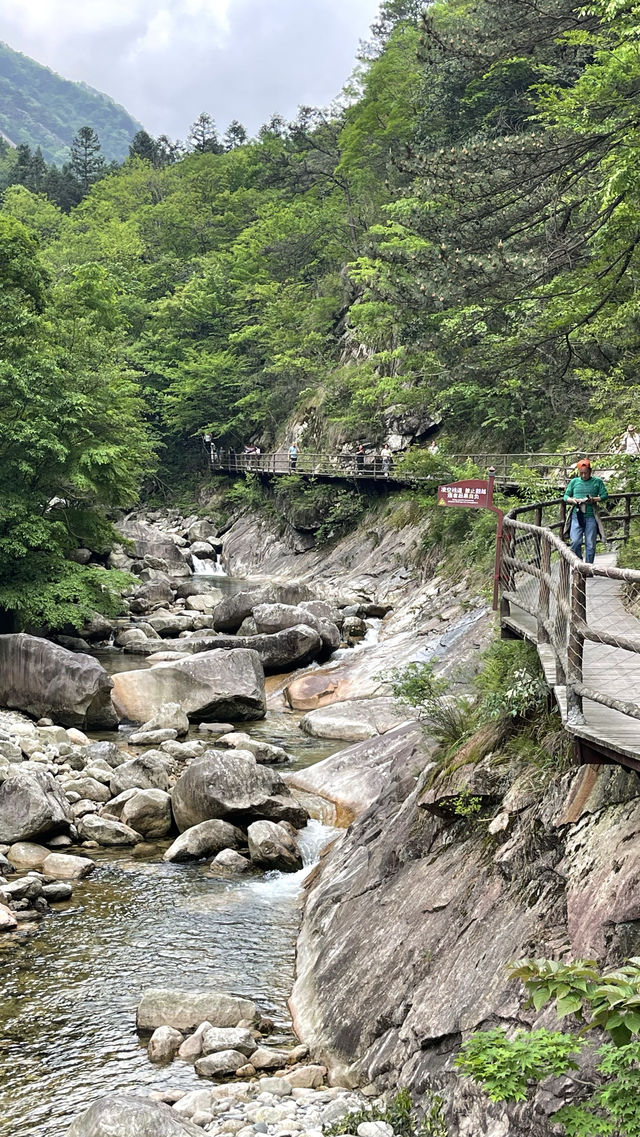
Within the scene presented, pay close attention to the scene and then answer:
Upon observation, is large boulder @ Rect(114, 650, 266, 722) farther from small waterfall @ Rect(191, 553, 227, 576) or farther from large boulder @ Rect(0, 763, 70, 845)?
small waterfall @ Rect(191, 553, 227, 576)

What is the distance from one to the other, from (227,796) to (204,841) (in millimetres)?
672

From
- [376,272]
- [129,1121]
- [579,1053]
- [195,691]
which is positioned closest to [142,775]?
[195,691]

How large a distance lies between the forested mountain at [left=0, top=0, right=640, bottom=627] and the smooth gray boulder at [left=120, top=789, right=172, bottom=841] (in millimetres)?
9417

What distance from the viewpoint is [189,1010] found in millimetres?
7570

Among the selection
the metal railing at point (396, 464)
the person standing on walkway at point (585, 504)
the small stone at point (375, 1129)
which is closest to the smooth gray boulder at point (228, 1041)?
the small stone at point (375, 1129)

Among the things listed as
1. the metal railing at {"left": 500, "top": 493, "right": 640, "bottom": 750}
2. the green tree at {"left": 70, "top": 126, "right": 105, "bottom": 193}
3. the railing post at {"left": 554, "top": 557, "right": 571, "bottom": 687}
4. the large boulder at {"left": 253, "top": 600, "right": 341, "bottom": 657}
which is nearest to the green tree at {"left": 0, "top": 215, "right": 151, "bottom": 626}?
the large boulder at {"left": 253, "top": 600, "right": 341, "bottom": 657}

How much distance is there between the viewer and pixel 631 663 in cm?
714

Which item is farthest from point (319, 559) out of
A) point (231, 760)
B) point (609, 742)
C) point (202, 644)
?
point (609, 742)

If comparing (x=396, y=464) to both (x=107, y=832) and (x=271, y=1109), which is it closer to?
(x=107, y=832)

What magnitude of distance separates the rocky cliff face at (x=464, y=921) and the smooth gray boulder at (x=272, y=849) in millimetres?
2253

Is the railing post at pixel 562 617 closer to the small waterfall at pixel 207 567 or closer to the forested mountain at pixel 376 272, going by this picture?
the forested mountain at pixel 376 272

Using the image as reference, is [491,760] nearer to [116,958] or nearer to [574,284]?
[116,958]

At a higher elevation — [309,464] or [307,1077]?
[309,464]

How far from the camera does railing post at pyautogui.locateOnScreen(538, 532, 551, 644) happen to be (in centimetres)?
703
